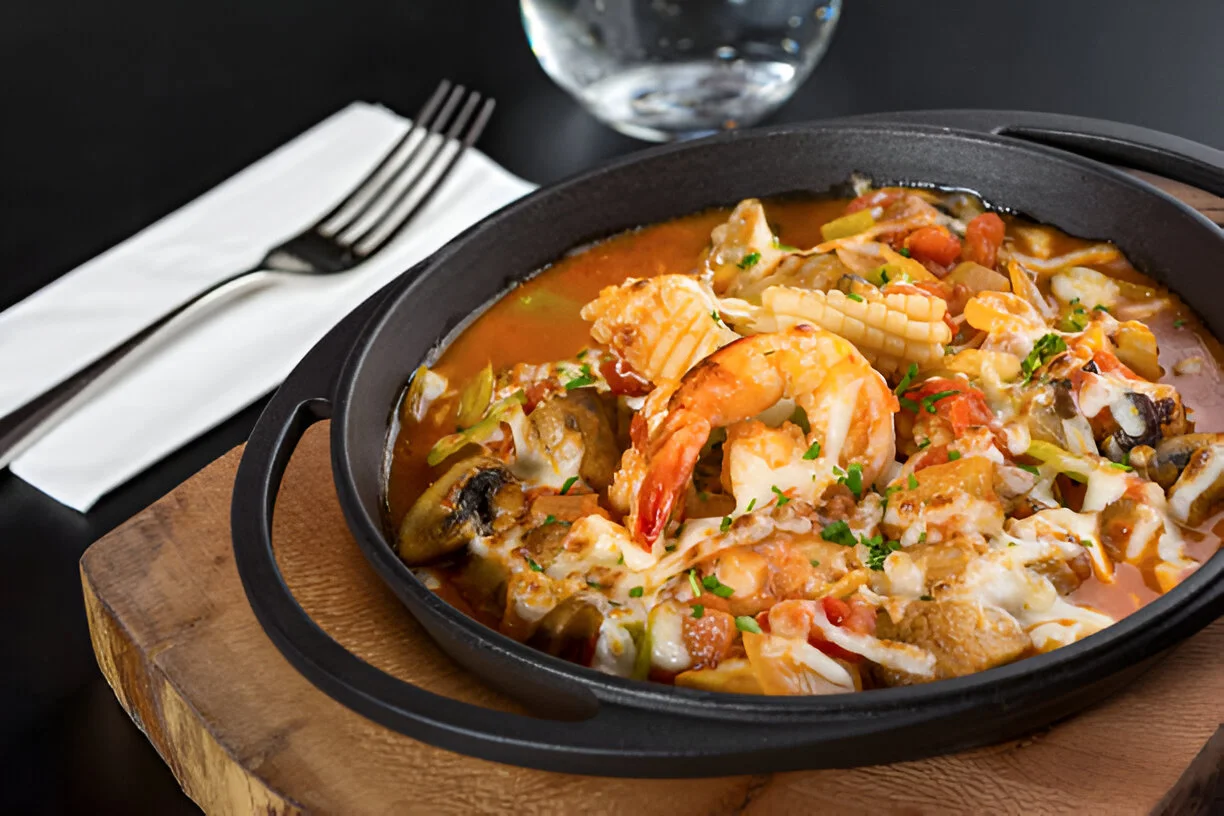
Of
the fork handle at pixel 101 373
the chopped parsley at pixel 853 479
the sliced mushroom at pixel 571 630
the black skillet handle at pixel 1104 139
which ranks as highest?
the black skillet handle at pixel 1104 139

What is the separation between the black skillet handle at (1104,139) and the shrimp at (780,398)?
3.11ft

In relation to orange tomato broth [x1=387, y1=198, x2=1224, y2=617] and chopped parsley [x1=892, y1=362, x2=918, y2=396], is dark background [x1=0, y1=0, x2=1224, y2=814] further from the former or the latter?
chopped parsley [x1=892, y1=362, x2=918, y2=396]

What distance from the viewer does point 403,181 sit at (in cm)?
350

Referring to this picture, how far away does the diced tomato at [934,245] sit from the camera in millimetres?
2760

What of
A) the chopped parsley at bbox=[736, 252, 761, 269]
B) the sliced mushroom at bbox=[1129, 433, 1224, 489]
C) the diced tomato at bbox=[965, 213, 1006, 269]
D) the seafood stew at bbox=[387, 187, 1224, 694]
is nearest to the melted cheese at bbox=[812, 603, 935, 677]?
the seafood stew at bbox=[387, 187, 1224, 694]

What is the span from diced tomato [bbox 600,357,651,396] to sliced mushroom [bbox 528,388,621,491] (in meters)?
0.13

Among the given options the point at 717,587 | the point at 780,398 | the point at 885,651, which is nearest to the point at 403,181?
the point at 780,398

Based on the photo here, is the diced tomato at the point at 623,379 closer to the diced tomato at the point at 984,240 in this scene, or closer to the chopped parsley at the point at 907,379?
the chopped parsley at the point at 907,379

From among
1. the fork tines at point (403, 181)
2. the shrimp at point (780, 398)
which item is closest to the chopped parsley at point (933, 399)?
the shrimp at point (780, 398)

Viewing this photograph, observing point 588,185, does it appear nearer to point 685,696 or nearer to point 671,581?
point 671,581

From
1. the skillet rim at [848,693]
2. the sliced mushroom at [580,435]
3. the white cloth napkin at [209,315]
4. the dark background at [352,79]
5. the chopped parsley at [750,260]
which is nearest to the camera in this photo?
the skillet rim at [848,693]

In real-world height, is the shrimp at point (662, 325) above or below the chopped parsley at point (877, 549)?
above

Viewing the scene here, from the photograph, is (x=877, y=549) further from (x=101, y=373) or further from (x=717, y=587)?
(x=101, y=373)

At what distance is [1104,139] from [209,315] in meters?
2.13
